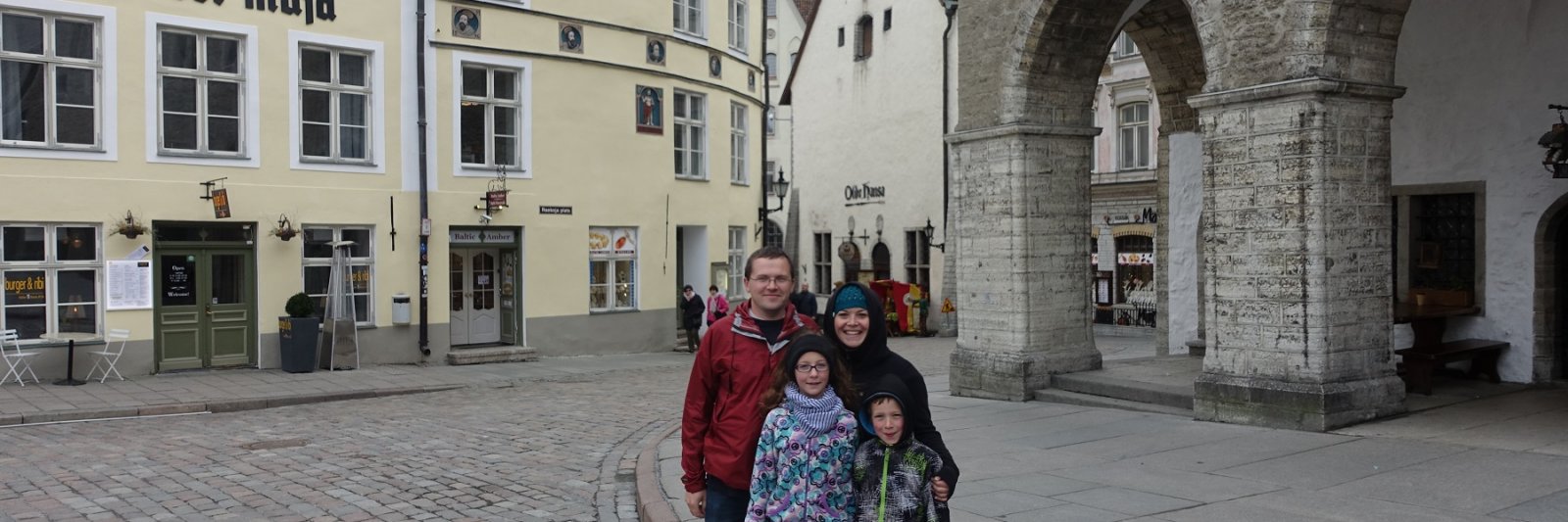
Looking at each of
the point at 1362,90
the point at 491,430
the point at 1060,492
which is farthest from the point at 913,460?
the point at 491,430

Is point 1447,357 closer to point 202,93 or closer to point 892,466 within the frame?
point 892,466

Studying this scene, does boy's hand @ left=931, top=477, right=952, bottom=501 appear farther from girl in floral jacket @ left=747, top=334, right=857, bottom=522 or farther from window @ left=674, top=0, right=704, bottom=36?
window @ left=674, top=0, right=704, bottom=36

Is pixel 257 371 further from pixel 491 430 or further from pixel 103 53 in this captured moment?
pixel 491 430

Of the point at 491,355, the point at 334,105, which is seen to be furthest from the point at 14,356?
the point at 491,355

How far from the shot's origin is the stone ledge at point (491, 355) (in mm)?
20500

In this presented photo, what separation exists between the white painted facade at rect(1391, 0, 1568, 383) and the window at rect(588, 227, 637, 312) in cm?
1345

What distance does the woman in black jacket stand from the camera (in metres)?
4.70

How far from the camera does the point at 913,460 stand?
457 centimetres

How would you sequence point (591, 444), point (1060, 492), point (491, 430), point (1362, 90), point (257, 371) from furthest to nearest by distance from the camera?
point (257, 371) → point (491, 430) → point (591, 444) → point (1362, 90) → point (1060, 492)

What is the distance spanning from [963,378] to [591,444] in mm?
4509

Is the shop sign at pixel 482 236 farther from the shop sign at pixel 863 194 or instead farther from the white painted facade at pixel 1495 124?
the shop sign at pixel 863 194

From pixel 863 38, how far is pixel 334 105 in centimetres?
2179

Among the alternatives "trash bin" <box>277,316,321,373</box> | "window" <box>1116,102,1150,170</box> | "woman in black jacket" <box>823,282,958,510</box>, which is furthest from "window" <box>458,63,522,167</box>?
"woman in black jacket" <box>823,282,958,510</box>

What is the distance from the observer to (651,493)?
859 cm
